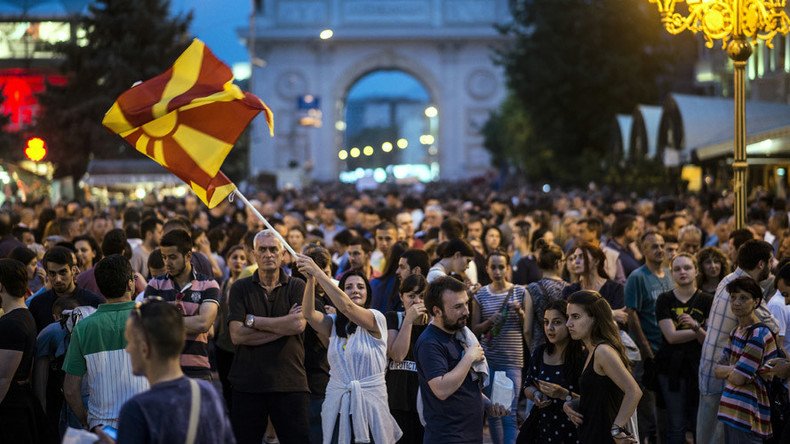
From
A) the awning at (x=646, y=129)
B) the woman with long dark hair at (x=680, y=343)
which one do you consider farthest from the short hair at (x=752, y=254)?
the awning at (x=646, y=129)

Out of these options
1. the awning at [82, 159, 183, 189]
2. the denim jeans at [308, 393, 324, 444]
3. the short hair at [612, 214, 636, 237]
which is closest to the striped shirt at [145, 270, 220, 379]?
the denim jeans at [308, 393, 324, 444]

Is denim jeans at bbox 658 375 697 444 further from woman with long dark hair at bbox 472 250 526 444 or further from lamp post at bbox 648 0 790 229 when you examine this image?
lamp post at bbox 648 0 790 229

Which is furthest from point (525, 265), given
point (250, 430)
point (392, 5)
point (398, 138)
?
point (398, 138)

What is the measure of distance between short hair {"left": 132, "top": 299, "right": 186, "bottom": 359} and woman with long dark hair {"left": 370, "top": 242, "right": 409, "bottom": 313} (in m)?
4.31

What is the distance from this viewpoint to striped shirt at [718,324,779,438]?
7.38 meters

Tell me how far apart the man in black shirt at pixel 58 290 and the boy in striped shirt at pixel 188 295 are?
0.37 meters

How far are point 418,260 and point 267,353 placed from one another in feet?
5.03

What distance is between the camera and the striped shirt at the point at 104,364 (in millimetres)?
6434

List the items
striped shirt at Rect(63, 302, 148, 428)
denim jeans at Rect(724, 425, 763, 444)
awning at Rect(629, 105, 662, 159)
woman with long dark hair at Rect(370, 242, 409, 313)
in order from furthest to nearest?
awning at Rect(629, 105, 662, 159)
woman with long dark hair at Rect(370, 242, 409, 313)
denim jeans at Rect(724, 425, 763, 444)
striped shirt at Rect(63, 302, 148, 428)

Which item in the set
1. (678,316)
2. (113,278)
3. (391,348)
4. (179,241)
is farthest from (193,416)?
(678,316)

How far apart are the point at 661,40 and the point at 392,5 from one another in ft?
114

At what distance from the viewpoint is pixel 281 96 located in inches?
3054

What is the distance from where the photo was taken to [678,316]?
29.8ft

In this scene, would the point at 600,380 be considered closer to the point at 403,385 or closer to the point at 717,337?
the point at 403,385
